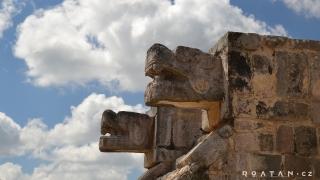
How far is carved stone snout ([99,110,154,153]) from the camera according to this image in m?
9.22

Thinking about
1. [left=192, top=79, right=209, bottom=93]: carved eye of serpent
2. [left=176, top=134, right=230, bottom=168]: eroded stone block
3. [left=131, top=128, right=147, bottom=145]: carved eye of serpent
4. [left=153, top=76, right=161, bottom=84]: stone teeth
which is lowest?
[left=176, top=134, right=230, bottom=168]: eroded stone block

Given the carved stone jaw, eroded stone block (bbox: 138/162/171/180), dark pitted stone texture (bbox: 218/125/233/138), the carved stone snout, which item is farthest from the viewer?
the carved stone snout

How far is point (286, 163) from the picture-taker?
213 inches

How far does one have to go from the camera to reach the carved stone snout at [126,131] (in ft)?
30.2

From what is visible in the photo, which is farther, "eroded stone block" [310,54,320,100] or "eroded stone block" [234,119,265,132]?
"eroded stone block" [310,54,320,100]

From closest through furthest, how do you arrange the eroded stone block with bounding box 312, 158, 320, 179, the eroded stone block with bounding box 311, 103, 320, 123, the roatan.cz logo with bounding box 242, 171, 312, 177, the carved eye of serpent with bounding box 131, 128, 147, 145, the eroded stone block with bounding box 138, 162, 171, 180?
the roatan.cz logo with bounding box 242, 171, 312, 177
the eroded stone block with bounding box 312, 158, 320, 179
the eroded stone block with bounding box 311, 103, 320, 123
the eroded stone block with bounding box 138, 162, 171, 180
the carved eye of serpent with bounding box 131, 128, 147, 145

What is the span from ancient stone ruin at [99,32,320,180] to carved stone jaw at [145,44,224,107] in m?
0.01

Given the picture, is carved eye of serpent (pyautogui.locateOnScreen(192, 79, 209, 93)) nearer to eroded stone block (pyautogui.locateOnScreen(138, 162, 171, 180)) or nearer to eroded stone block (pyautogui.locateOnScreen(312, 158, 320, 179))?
eroded stone block (pyautogui.locateOnScreen(312, 158, 320, 179))

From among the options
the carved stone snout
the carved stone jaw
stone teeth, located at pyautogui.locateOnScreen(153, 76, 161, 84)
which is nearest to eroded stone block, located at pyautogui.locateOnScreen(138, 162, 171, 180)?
the carved stone snout

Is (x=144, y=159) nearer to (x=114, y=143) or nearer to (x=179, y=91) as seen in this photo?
(x=114, y=143)

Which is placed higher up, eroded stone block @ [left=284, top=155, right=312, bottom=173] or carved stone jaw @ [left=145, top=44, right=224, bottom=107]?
carved stone jaw @ [left=145, top=44, right=224, bottom=107]

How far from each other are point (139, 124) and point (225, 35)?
4250 millimetres

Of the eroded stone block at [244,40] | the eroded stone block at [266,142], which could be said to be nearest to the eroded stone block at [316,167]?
the eroded stone block at [266,142]

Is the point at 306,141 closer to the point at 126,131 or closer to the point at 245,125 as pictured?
the point at 245,125
